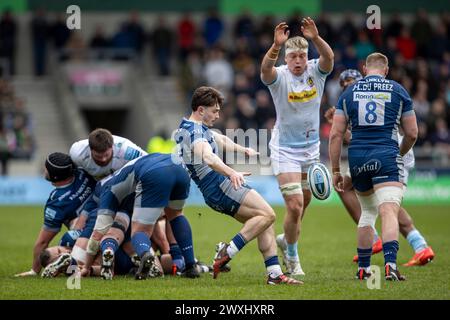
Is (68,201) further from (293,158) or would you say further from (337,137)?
(337,137)

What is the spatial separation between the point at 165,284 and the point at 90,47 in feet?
67.1

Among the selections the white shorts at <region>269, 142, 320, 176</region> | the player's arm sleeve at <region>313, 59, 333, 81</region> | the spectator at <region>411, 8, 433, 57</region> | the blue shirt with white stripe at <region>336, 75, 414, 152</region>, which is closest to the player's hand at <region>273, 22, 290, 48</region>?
the player's arm sleeve at <region>313, 59, 333, 81</region>

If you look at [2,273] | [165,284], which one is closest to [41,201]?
[2,273]

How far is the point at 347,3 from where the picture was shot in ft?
107

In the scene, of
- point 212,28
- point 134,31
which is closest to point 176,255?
point 134,31

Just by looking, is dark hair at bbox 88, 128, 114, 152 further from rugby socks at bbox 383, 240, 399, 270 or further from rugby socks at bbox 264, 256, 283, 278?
rugby socks at bbox 383, 240, 399, 270

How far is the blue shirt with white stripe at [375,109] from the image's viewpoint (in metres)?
10.3

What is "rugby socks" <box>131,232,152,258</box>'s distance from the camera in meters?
10.4

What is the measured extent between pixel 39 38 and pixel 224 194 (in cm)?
1981

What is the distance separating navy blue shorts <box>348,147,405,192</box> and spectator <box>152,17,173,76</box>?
64.9ft

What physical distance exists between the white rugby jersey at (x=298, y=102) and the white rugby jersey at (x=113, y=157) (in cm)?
172

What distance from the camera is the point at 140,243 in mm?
10445

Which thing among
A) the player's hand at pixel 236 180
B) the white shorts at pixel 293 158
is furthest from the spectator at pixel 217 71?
the player's hand at pixel 236 180

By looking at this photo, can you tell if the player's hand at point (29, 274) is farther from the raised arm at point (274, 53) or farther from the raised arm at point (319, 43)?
the raised arm at point (319, 43)
